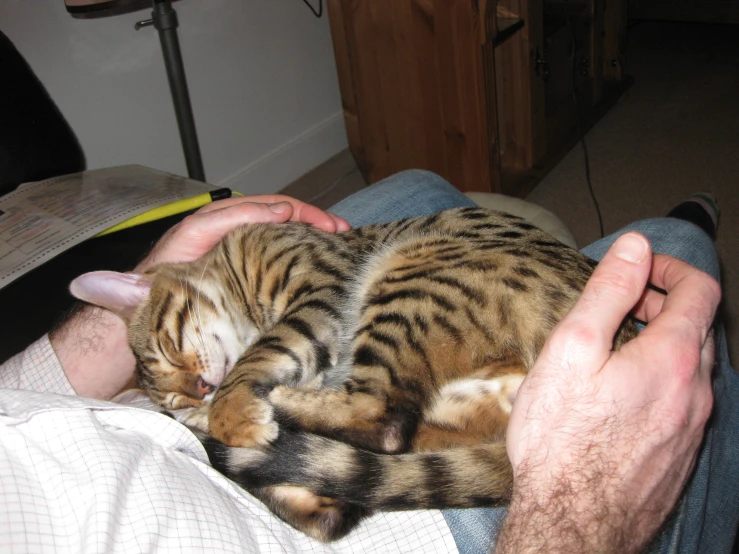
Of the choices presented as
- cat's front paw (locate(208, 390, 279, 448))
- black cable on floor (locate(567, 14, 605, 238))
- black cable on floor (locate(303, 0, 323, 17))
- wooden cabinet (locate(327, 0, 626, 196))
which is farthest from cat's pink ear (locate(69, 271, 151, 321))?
black cable on floor (locate(303, 0, 323, 17))

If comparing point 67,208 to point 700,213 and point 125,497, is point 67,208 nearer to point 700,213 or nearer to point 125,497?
point 125,497

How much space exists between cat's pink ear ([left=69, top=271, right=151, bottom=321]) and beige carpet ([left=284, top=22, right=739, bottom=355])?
205cm

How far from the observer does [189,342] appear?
149 centimetres

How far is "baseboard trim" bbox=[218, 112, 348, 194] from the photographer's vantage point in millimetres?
3416

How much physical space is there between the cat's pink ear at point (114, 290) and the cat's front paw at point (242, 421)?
0.49 meters

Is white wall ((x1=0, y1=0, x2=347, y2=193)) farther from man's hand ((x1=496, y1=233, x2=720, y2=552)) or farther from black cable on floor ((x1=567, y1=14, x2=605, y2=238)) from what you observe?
man's hand ((x1=496, y1=233, x2=720, y2=552))

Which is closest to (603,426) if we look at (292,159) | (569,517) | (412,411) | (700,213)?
(569,517)

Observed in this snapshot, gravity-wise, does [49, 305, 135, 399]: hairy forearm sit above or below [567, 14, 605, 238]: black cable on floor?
above

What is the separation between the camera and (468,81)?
8.64 feet

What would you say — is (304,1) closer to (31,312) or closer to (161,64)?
(161,64)

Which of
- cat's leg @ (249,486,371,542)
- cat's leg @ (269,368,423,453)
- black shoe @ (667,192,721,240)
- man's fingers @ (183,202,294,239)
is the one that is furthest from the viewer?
black shoe @ (667,192,721,240)

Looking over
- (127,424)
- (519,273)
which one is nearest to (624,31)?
(519,273)

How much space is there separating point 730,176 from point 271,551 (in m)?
3.30

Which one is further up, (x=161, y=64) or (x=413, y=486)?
(x=161, y=64)
